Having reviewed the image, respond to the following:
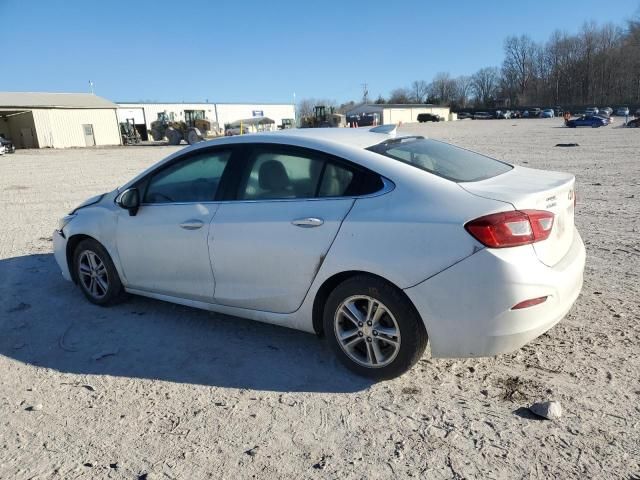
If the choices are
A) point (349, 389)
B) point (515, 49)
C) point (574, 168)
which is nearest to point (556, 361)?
point (349, 389)

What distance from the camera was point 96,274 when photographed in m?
4.72

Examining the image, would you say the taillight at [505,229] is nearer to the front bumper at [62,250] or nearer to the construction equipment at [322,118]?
the front bumper at [62,250]

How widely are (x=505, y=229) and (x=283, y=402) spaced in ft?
5.47

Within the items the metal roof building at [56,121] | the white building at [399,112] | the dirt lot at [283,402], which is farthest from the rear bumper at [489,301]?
the white building at [399,112]

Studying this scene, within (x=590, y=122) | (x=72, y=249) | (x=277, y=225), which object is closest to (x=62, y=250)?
(x=72, y=249)

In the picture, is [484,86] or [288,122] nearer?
[288,122]

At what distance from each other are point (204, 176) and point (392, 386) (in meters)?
2.14

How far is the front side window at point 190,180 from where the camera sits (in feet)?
12.7

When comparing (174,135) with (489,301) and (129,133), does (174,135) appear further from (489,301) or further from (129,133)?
(489,301)

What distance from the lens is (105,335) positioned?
162 inches

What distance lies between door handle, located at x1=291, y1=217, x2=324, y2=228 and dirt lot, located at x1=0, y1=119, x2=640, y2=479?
1.00 meters

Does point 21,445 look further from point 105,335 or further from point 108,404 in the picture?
point 105,335

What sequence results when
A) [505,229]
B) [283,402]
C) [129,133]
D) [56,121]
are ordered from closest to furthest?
[505,229] → [283,402] → [56,121] → [129,133]

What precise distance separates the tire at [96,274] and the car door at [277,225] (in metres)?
1.35
